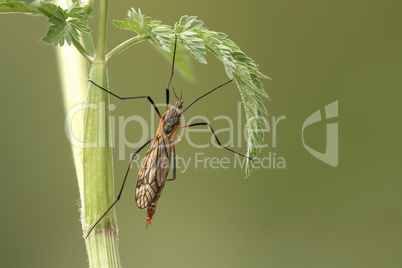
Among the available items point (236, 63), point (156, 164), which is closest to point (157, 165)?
point (156, 164)

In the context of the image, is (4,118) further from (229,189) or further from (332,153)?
(332,153)

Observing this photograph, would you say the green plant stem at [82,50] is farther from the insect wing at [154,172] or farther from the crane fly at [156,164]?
the insect wing at [154,172]

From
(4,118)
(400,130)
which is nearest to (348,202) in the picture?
(400,130)

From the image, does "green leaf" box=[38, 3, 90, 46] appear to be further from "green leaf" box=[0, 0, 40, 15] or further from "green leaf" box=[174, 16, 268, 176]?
"green leaf" box=[174, 16, 268, 176]

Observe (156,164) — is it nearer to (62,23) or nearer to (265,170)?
(62,23)

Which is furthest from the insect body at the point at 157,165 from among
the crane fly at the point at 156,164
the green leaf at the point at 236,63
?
the green leaf at the point at 236,63

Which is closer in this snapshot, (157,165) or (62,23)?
(62,23)
